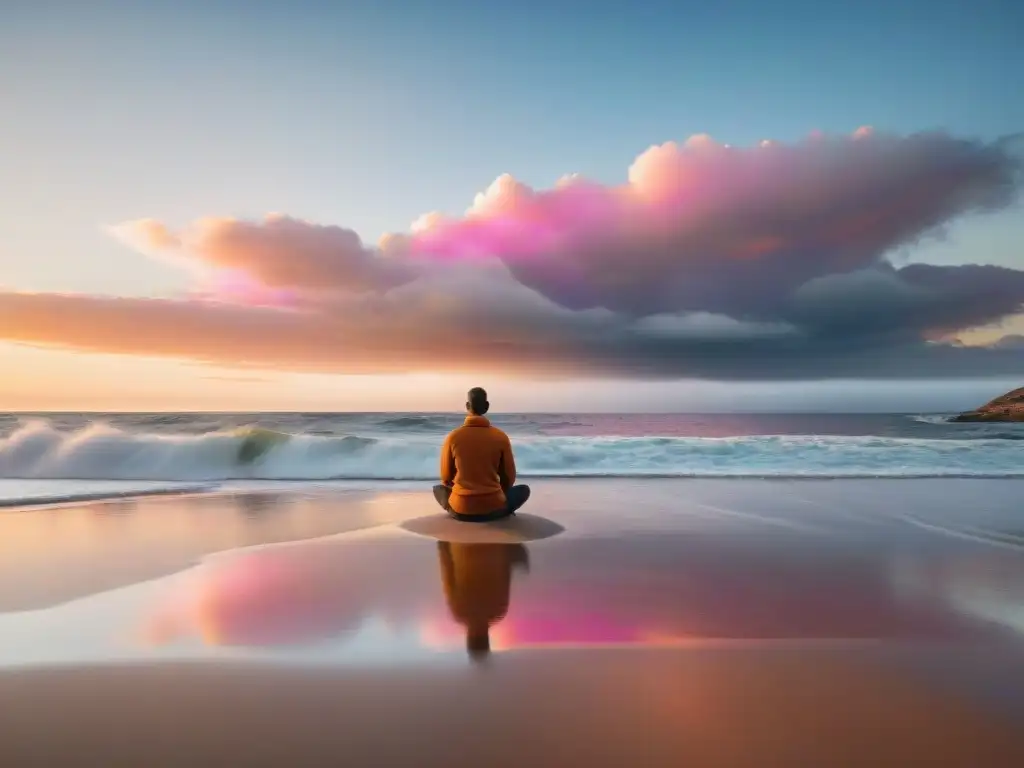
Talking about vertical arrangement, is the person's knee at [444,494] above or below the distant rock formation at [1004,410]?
below

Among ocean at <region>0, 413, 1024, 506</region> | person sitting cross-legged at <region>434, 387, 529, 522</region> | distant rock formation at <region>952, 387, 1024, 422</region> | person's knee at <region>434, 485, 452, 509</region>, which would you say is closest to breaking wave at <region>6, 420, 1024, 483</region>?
ocean at <region>0, 413, 1024, 506</region>

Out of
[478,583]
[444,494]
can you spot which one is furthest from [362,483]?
[478,583]

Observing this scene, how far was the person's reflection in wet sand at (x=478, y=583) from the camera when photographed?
3744mm

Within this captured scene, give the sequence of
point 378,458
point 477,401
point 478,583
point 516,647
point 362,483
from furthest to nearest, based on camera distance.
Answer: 1. point 378,458
2. point 362,483
3. point 477,401
4. point 478,583
5. point 516,647

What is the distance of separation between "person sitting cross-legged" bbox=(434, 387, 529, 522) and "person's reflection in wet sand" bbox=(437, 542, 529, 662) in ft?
2.33

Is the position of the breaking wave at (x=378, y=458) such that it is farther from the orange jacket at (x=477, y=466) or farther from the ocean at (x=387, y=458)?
the orange jacket at (x=477, y=466)

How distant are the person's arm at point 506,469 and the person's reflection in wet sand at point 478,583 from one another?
0.86m

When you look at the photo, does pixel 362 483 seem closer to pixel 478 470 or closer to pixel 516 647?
pixel 478 470

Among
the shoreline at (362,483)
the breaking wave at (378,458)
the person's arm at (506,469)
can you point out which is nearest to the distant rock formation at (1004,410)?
the breaking wave at (378,458)

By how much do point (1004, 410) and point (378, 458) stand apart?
37.3 meters

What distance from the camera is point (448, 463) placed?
6684 millimetres

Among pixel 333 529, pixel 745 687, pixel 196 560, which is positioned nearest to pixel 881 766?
pixel 745 687

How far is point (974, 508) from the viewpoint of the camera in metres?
8.32

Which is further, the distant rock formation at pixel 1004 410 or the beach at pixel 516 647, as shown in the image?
the distant rock formation at pixel 1004 410
